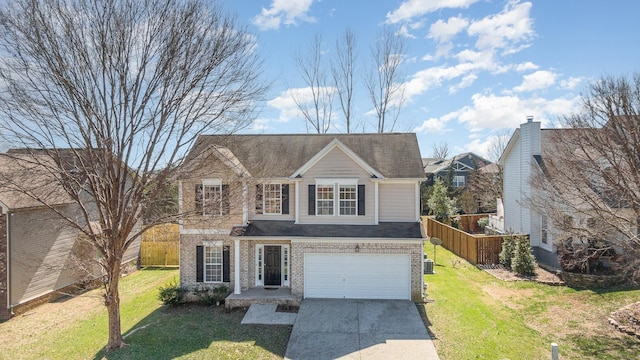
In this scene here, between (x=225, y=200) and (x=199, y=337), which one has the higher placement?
(x=225, y=200)

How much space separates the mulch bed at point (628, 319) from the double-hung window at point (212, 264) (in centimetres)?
1585

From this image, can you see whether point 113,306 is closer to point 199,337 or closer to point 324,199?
point 199,337

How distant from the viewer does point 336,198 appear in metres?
16.4

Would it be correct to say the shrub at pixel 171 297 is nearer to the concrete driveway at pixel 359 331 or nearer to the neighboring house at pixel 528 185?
the concrete driveway at pixel 359 331

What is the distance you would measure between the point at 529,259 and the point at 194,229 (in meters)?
17.0

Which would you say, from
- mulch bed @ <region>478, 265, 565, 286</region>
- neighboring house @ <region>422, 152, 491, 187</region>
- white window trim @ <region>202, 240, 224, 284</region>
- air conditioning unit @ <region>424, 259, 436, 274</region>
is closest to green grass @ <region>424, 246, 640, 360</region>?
mulch bed @ <region>478, 265, 565, 286</region>

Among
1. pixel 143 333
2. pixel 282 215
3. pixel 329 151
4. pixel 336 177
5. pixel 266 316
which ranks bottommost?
pixel 143 333

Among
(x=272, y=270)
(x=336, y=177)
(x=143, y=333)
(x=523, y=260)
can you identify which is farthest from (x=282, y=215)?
Result: (x=523, y=260)

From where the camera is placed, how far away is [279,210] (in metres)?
17.0

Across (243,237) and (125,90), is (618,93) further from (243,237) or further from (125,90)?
(125,90)

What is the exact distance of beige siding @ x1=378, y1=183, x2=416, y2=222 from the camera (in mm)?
16453

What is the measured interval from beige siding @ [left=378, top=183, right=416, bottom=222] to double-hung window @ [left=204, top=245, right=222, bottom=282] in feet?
25.7

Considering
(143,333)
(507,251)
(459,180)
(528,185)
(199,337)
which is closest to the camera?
(199,337)

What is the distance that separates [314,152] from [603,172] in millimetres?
12215
